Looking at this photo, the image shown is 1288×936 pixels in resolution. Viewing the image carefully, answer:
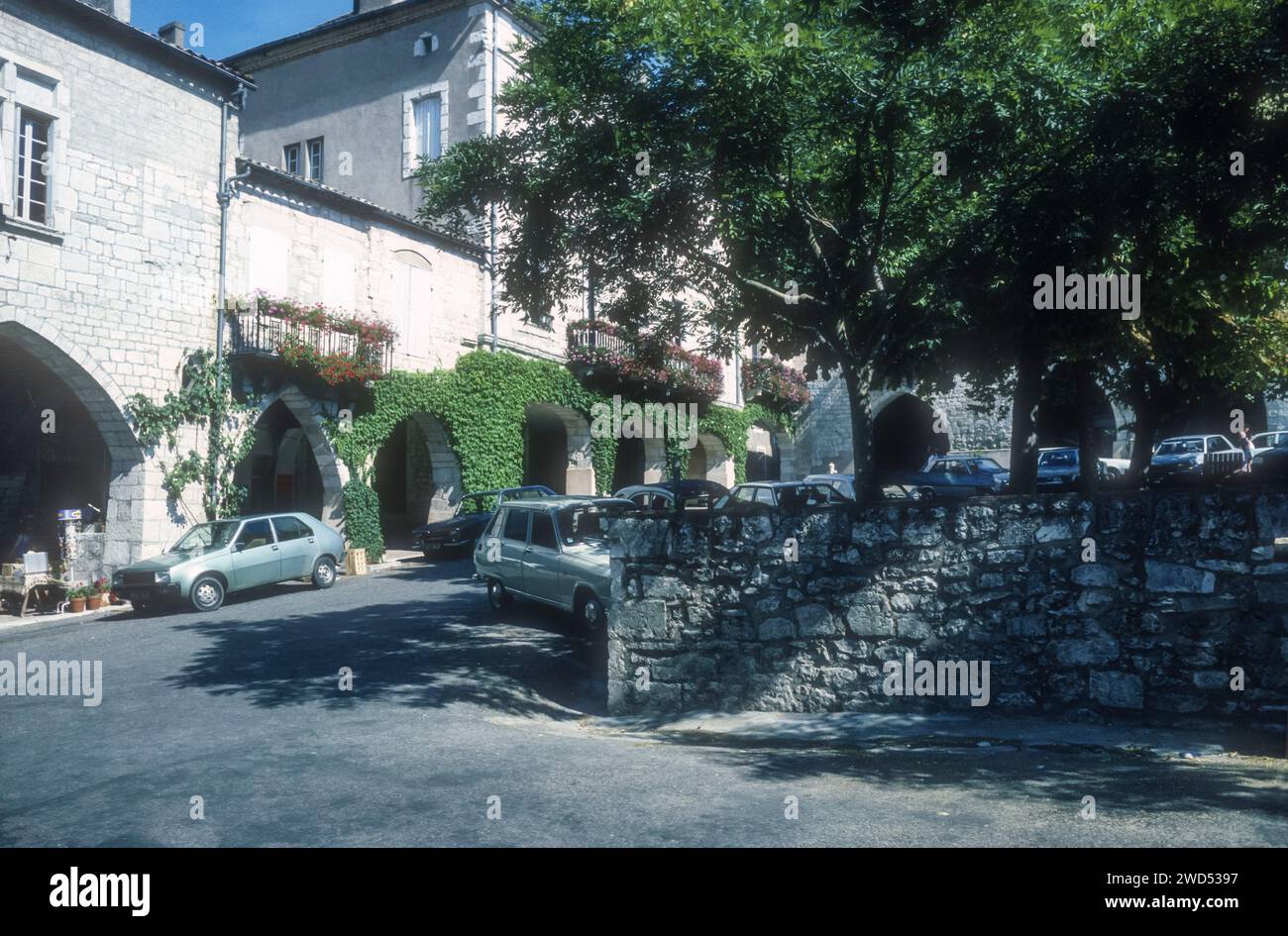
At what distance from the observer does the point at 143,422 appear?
1557 cm

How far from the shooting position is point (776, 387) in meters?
32.8

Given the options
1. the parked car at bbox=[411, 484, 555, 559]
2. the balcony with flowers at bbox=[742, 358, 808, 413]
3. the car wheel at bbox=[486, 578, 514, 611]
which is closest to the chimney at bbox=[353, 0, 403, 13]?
the parked car at bbox=[411, 484, 555, 559]

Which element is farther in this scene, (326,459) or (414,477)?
(414,477)

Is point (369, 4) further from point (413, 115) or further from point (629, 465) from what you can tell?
point (629, 465)

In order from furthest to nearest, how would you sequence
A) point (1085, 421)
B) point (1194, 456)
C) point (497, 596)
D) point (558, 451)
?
1. point (558, 451)
2. point (1194, 456)
3. point (497, 596)
4. point (1085, 421)

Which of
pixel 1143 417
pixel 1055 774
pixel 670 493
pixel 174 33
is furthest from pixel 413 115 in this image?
pixel 1055 774

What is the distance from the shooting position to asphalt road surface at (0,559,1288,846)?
459 centimetres

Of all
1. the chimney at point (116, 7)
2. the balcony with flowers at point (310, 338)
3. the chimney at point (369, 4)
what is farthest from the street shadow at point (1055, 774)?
the chimney at point (369, 4)

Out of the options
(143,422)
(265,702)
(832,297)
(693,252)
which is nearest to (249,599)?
(143,422)

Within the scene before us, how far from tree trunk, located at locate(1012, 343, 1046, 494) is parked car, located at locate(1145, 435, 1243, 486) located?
12604mm

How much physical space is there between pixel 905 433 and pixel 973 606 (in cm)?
3066

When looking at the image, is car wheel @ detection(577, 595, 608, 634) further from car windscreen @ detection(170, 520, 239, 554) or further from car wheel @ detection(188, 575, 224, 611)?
car windscreen @ detection(170, 520, 239, 554)

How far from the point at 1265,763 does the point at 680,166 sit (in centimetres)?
670

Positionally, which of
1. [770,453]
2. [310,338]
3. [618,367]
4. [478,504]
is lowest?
[478,504]
